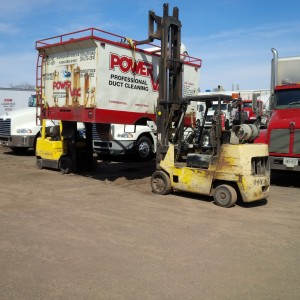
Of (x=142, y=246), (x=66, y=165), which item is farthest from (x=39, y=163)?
(x=142, y=246)

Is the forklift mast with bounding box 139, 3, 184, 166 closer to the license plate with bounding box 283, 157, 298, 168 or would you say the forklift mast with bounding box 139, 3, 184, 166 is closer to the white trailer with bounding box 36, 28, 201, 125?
the white trailer with bounding box 36, 28, 201, 125

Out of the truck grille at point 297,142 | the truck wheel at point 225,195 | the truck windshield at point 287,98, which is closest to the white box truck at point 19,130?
the truck windshield at point 287,98

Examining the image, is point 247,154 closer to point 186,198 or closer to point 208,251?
point 186,198

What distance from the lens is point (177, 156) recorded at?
27.7 ft

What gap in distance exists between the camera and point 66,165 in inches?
439

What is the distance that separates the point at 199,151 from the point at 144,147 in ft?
18.9

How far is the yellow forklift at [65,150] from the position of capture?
11203 millimetres

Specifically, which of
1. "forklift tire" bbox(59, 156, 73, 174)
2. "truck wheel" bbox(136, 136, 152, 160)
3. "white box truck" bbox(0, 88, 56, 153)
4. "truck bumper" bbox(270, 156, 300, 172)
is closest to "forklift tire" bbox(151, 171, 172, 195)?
"truck bumper" bbox(270, 156, 300, 172)

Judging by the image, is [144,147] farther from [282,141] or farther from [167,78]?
[282,141]

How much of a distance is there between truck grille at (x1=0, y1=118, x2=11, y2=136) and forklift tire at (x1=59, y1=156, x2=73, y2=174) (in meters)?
5.41

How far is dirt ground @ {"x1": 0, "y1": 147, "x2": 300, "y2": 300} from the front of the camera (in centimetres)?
378

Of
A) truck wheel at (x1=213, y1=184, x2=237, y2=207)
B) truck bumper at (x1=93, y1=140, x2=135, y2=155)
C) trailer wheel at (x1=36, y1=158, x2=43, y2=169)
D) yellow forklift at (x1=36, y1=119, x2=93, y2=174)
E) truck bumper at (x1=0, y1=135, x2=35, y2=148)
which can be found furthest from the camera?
truck bumper at (x1=0, y1=135, x2=35, y2=148)

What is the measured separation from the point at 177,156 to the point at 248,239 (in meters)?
3.37

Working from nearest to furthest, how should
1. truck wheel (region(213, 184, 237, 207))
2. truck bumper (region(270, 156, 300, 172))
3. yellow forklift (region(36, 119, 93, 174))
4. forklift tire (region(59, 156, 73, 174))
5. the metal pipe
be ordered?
1. truck wheel (region(213, 184, 237, 207))
2. truck bumper (region(270, 156, 300, 172))
3. the metal pipe
4. forklift tire (region(59, 156, 73, 174))
5. yellow forklift (region(36, 119, 93, 174))
